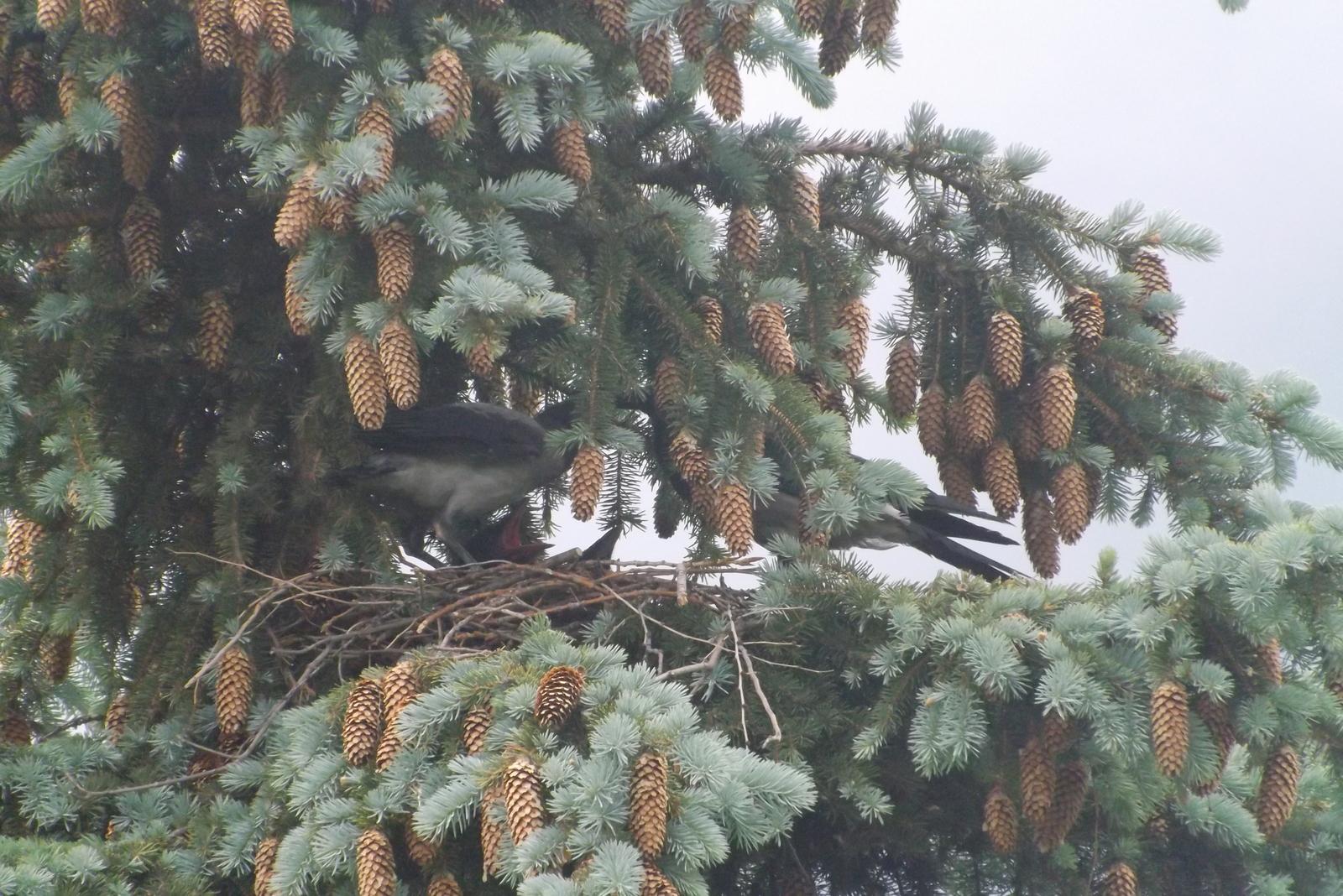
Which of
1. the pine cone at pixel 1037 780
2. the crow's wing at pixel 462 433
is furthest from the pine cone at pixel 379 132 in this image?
the pine cone at pixel 1037 780

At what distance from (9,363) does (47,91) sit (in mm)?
824

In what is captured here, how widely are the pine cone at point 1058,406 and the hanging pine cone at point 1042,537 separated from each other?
0.29m

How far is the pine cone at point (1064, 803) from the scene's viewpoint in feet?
9.26

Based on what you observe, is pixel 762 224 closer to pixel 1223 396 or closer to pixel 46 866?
pixel 1223 396

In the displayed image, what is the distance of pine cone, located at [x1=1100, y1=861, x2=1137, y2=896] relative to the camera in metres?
3.21

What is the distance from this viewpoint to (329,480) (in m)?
3.85

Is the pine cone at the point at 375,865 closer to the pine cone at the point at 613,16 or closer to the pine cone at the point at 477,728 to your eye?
the pine cone at the point at 477,728

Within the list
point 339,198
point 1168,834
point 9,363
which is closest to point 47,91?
point 9,363

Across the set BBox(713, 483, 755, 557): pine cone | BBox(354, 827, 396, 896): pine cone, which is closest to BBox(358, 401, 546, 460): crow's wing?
BBox(713, 483, 755, 557): pine cone

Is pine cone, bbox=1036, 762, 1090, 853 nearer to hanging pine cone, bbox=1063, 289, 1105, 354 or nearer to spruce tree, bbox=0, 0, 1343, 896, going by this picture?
spruce tree, bbox=0, 0, 1343, 896

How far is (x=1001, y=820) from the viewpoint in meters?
2.85

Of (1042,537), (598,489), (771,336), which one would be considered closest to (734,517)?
(598,489)

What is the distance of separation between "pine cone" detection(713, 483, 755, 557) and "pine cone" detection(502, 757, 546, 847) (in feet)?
3.81

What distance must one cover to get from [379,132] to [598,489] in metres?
0.97
